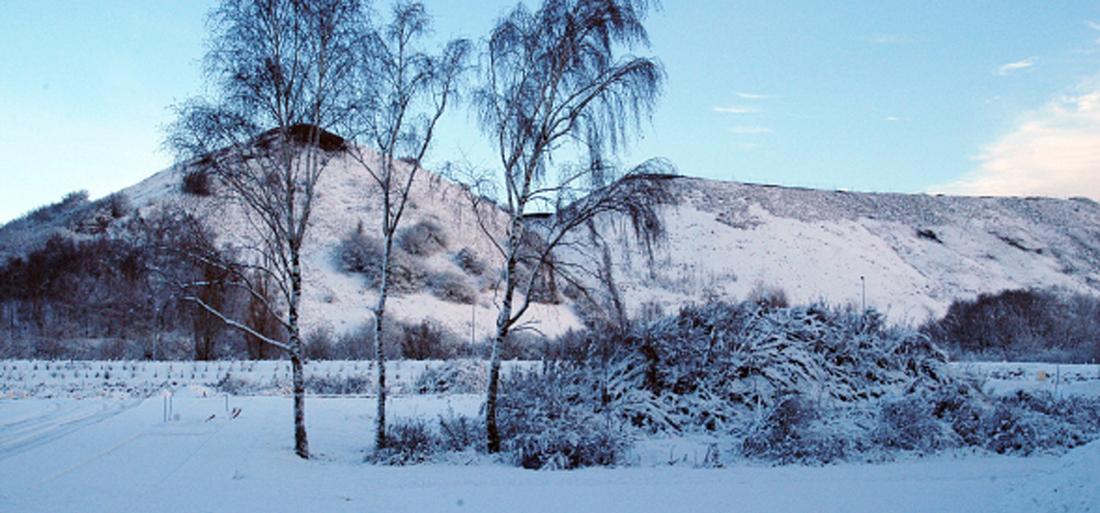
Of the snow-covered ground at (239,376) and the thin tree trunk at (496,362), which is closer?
the thin tree trunk at (496,362)

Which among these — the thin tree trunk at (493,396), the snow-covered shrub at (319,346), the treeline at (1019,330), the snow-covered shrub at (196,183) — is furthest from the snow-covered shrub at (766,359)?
the snow-covered shrub at (319,346)

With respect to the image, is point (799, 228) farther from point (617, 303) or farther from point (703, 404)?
point (617, 303)

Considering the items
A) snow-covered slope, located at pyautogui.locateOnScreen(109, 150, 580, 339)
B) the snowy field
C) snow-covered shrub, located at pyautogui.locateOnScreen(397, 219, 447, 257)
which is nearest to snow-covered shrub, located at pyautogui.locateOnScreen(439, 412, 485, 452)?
the snowy field

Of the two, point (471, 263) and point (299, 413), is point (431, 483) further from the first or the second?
point (471, 263)

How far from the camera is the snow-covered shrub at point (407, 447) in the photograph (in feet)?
39.3

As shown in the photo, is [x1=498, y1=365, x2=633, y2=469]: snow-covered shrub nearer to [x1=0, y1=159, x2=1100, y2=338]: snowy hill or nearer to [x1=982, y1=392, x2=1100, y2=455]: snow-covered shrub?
[x1=982, y1=392, x2=1100, y2=455]: snow-covered shrub

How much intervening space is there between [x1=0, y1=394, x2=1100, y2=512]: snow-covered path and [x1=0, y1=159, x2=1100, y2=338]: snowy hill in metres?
23.3

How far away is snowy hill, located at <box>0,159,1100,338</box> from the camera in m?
44.6

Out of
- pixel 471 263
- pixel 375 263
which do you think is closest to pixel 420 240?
pixel 471 263

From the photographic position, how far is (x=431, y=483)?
9.94 metres

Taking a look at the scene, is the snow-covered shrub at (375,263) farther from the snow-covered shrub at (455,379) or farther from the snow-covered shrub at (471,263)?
the snow-covered shrub at (455,379)

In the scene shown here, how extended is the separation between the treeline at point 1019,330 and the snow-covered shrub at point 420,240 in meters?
29.5

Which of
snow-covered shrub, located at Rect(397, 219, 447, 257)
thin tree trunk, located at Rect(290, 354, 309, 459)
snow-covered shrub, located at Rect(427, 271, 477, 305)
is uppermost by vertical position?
snow-covered shrub, located at Rect(397, 219, 447, 257)

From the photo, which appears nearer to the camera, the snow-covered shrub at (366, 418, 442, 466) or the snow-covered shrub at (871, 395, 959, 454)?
the snow-covered shrub at (366, 418, 442, 466)
